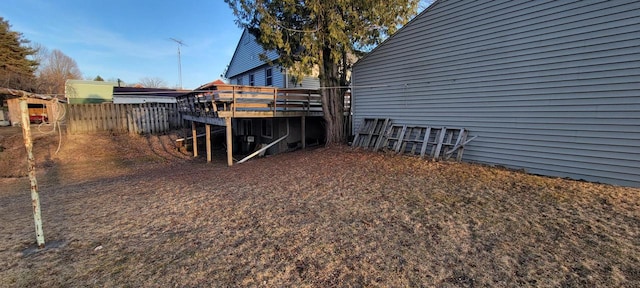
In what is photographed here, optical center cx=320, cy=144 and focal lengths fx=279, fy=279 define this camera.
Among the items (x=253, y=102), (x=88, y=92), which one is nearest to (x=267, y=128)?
(x=253, y=102)

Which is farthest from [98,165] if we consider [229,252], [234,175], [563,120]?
[563,120]

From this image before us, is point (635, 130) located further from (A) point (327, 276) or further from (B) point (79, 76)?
(B) point (79, 76)

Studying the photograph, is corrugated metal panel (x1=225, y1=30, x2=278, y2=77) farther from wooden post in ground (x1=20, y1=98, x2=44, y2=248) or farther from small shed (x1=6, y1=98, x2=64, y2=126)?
small shed (x1=6, y1=98, x2=64, y2=126)

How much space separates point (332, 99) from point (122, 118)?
11.4 m

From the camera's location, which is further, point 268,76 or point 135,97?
point 135,97

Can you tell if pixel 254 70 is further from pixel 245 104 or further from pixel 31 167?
pixel 31 167

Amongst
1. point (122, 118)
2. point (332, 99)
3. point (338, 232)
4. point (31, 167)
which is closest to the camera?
point (31, 167)

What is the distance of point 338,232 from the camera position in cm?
354

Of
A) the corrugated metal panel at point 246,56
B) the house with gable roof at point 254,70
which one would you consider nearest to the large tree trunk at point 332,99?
the house with gable roof at point 254,70

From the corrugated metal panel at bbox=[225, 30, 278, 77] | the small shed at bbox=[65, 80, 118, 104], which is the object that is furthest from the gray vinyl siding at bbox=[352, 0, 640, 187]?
the small shed at bbox=[65, 80, 118, 104]

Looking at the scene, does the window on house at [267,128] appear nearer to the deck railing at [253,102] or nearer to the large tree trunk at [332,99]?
the deck railing at [253,102]

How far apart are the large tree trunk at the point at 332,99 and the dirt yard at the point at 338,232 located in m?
3.90

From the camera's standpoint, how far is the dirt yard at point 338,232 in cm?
264

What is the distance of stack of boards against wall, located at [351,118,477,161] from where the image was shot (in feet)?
23.7
